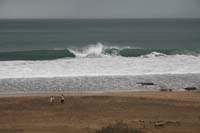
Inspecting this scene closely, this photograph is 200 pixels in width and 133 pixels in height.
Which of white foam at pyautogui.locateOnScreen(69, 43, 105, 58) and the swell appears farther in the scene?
white foam at pyautogui.locateOnScreen(69, 43, 105, 58)

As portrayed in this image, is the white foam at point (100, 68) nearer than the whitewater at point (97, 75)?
No

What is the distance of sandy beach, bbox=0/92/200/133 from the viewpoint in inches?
771

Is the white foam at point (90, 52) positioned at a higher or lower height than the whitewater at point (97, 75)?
higher

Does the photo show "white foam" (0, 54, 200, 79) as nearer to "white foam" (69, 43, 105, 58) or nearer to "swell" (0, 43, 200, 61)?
"swell" (0, 43, 200, 61)

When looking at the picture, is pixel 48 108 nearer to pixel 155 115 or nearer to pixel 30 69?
pixel 155 115

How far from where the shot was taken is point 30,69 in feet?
127

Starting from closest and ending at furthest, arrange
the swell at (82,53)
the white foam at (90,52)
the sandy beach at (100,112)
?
the sandy beach at (100,112) < the swell at (82,53) < the white foam at (90,52)

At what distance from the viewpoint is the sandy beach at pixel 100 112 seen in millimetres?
19594

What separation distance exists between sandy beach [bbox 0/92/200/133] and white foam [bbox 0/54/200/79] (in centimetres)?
844

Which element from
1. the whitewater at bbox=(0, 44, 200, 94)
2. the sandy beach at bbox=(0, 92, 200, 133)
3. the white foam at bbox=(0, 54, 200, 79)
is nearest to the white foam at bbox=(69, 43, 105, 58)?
the white foam at bbox=(0, 54, 200, 79)

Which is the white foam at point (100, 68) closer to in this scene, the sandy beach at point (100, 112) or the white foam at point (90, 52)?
the sandy beach at point (100, 112)

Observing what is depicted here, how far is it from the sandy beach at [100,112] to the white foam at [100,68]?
27.7 feet

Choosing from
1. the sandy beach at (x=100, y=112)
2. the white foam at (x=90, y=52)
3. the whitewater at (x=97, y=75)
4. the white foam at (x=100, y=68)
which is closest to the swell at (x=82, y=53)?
the white foam at (x=90, y=52)

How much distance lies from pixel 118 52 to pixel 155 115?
37.2m
